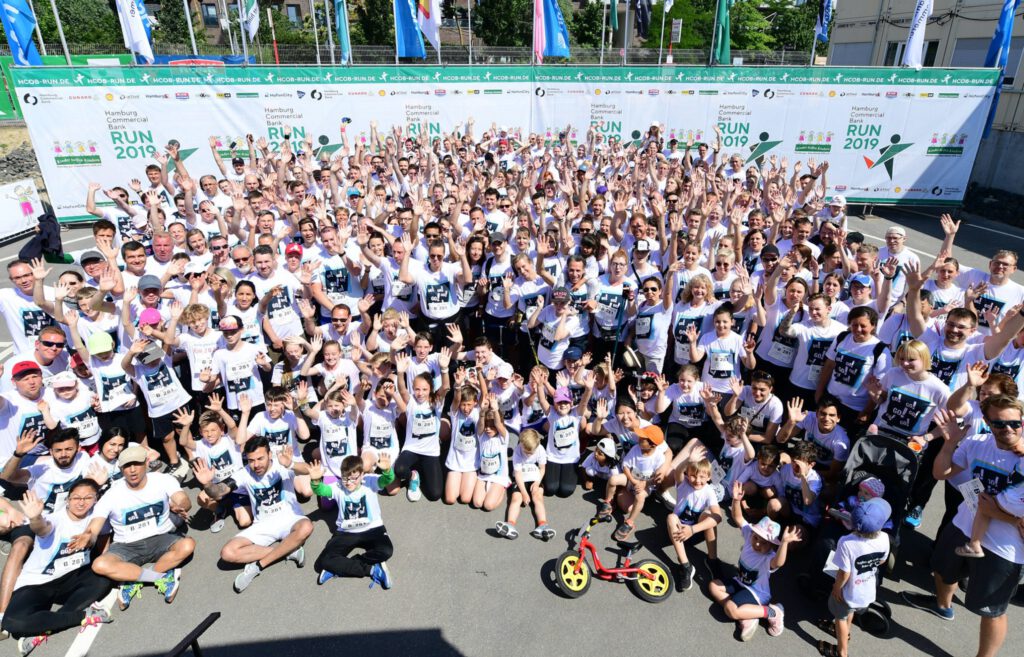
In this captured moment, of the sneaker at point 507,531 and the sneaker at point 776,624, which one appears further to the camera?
the sneaker at point 507,531

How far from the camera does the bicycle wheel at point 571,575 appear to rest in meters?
4.56

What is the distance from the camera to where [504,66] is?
15922 millimetres

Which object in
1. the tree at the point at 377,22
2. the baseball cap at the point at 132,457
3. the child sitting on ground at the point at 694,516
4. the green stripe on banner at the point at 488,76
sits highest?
the tree at the point at 377,22

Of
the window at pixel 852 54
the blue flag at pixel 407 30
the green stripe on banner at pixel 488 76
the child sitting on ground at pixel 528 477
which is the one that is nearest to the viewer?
the child sitting on ground at pixel 528 477

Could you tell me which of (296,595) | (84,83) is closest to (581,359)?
(296,595)

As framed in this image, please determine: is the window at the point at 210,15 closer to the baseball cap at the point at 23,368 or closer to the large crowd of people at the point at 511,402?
the large crowd of people at the point at 511,402

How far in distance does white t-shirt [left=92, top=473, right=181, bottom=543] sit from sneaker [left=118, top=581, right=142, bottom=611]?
0.35 meters

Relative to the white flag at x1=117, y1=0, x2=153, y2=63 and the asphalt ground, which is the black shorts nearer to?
the asphalt ground

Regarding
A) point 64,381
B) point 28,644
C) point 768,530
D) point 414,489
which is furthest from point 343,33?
point 768,530

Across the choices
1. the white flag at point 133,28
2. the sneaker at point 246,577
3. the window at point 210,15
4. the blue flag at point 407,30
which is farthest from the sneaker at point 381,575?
the window at point 210,15

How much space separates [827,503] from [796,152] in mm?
13724

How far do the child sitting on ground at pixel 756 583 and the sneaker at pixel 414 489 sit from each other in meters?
2.88

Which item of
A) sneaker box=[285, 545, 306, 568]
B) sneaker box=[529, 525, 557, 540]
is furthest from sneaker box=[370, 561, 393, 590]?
sneaker box=[529, 525, 557, 540]

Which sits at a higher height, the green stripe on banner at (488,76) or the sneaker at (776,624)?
the green stripe on banner at (488,76)
